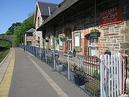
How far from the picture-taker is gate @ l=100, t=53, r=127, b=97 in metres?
6.86

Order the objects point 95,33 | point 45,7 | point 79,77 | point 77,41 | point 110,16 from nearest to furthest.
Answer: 1. point 110,16
2. point 79,77
3. point 95,33
4. point 77,41
5. point 45,7

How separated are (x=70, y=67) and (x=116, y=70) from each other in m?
4.40

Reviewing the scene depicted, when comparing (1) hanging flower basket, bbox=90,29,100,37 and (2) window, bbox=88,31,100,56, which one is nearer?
(1) hanging flower basket, bbox=90,29,100,37

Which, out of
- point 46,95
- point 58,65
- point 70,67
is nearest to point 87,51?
point 70,67

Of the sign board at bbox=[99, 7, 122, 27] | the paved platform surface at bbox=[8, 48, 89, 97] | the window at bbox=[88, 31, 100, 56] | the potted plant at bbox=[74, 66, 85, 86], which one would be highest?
the sign board at bbox=[99, 7, 122, 27]

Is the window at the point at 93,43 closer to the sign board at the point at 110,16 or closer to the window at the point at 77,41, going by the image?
the sign board at the point at 110,16

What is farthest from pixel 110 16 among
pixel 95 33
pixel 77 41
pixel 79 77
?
pixel 77 41

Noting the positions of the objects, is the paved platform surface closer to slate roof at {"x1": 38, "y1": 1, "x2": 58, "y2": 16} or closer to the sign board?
the sign board

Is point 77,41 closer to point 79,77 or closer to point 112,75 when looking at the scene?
point 79,77

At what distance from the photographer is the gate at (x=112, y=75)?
22.5ft

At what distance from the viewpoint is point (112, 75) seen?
6.98 metres

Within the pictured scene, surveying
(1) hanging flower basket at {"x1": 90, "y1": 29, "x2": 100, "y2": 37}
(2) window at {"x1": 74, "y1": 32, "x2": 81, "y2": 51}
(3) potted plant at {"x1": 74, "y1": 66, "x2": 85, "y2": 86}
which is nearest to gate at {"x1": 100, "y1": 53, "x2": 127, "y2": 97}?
(3) potted plant at {"x1": 74, "y1": 66, "x2": 85, "y2": 86}

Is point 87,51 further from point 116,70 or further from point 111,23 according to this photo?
A: point 116,70

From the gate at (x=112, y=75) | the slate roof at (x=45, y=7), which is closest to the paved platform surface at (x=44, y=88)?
the gate at (x=112, y=75)
